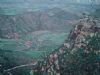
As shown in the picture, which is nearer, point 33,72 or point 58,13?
point 33,72

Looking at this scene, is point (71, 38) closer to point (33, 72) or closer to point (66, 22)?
point (66, 22)

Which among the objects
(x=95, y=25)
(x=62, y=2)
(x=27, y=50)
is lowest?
(x=27, y=50)

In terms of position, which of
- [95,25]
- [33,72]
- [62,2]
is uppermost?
[62,2]

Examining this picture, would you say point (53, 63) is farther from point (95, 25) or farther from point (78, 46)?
point (95, 25)

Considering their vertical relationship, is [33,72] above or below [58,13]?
below

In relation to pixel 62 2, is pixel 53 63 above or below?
below

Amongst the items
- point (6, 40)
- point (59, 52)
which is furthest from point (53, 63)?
point (6, 40)

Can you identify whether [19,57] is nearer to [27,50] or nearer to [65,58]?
[27,50]

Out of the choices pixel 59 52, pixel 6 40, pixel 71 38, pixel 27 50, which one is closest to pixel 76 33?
pixel 71 38
